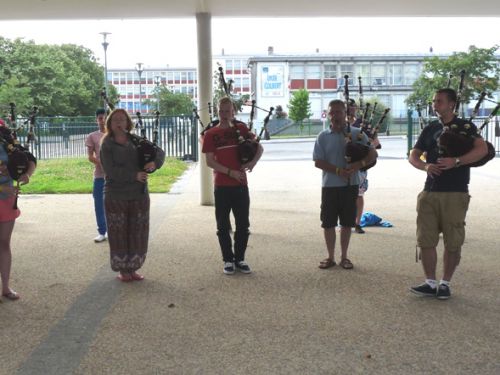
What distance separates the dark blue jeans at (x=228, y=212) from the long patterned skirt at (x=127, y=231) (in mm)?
766

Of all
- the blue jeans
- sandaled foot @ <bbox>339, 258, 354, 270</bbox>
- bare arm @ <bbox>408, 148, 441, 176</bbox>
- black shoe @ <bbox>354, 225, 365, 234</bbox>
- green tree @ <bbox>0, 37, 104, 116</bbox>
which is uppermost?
green tree @ <bbox>0, 37, 104, 116</bbox>

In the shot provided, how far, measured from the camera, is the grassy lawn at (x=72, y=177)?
45.0 ft

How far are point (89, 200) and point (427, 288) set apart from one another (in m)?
8.67

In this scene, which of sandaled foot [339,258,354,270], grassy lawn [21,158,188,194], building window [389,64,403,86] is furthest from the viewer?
building window [389,64,403,86]

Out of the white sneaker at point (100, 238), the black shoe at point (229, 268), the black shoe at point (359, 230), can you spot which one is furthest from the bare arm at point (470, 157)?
the white sneaker at point (100, 238)

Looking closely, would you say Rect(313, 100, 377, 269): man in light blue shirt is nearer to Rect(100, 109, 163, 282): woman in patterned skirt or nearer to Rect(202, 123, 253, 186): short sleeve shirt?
Rect(202, 123, 253, 186): short sleeve shirt

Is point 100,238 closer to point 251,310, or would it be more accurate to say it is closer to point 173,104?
point 251,310

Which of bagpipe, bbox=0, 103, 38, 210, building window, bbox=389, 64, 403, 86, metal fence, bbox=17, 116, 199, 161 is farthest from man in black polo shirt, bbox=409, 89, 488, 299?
building window, bbox=389, 64, 403, 86

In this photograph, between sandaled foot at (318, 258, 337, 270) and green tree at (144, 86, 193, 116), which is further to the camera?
green tree at (144, 86, 193, 116)

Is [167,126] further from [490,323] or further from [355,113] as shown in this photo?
[490,323]

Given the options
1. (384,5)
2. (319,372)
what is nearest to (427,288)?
(319,372)

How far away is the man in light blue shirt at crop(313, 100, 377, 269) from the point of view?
6027 millimetres

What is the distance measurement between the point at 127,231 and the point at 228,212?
1.06 m

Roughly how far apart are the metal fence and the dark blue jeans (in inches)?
606
